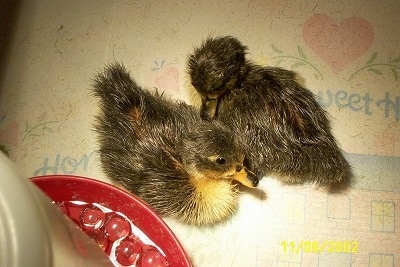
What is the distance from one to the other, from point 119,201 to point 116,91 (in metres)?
0.23

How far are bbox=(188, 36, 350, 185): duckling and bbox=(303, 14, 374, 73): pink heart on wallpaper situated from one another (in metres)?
0.17

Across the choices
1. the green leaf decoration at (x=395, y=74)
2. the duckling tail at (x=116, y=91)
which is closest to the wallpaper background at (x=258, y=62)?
the green leaf decoration at (x=395, y=74)

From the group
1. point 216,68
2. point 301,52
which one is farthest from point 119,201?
point 301,52

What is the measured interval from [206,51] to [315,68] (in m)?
0.30

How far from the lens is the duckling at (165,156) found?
98 centimetres

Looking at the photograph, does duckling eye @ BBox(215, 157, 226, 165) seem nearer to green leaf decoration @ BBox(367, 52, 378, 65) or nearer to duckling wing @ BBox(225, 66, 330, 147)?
duckling wing @ BBox(225, 66, 330, 147)

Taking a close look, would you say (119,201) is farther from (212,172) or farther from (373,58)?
(373,58)

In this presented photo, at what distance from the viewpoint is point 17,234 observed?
1.66 ft

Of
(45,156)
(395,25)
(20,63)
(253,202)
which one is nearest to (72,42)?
(20,63)

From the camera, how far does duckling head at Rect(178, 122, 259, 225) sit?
951 millimetres

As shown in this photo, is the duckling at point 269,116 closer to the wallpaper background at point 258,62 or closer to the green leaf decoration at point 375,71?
the wallpaper background at point 258,62

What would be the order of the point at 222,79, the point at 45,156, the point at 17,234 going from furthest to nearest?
the point at 45,156, the point at 222,79, the point at 17,234

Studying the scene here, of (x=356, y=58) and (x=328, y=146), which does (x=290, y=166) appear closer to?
(x=328, y=146)
